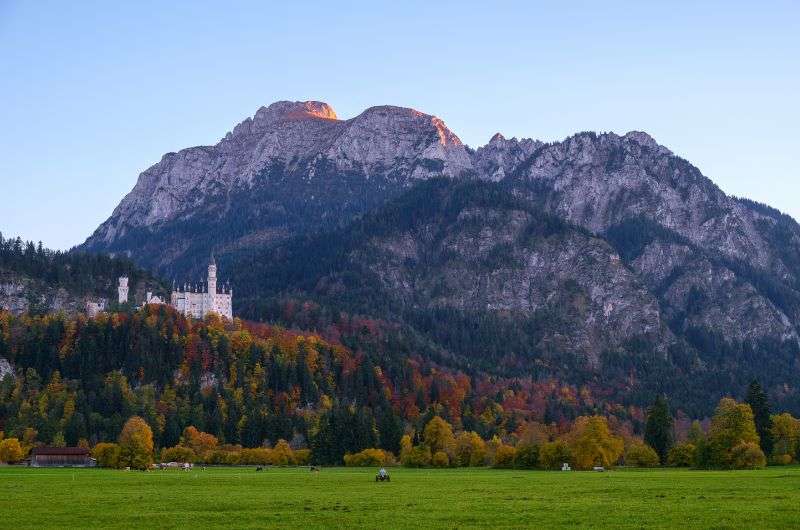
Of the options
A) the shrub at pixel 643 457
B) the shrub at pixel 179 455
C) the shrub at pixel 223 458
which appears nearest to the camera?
the shrub at pixel 643 457

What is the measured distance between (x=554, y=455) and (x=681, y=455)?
2049 centimetres

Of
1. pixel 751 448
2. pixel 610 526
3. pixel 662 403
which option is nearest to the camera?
pixel 610 526

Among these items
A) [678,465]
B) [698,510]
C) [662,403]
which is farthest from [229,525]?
[662,403]

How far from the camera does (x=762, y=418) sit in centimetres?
15200

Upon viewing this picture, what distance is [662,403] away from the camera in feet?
546

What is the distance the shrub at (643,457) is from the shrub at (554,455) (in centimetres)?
1558

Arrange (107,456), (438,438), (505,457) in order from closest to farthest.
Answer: (505,457) → (107,456) → (438,438)

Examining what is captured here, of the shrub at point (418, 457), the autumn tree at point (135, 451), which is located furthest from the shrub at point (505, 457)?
the autumn tree at point (135, 451)

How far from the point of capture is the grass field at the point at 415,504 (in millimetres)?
58312

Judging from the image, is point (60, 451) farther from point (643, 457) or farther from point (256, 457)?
point (643, 457)

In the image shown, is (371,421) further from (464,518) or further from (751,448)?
(464,518)

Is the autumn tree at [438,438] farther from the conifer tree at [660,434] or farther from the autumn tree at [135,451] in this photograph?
the autumn tree at [135,451]

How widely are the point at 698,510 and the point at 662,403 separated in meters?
107

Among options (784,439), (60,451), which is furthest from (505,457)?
(60,451)
